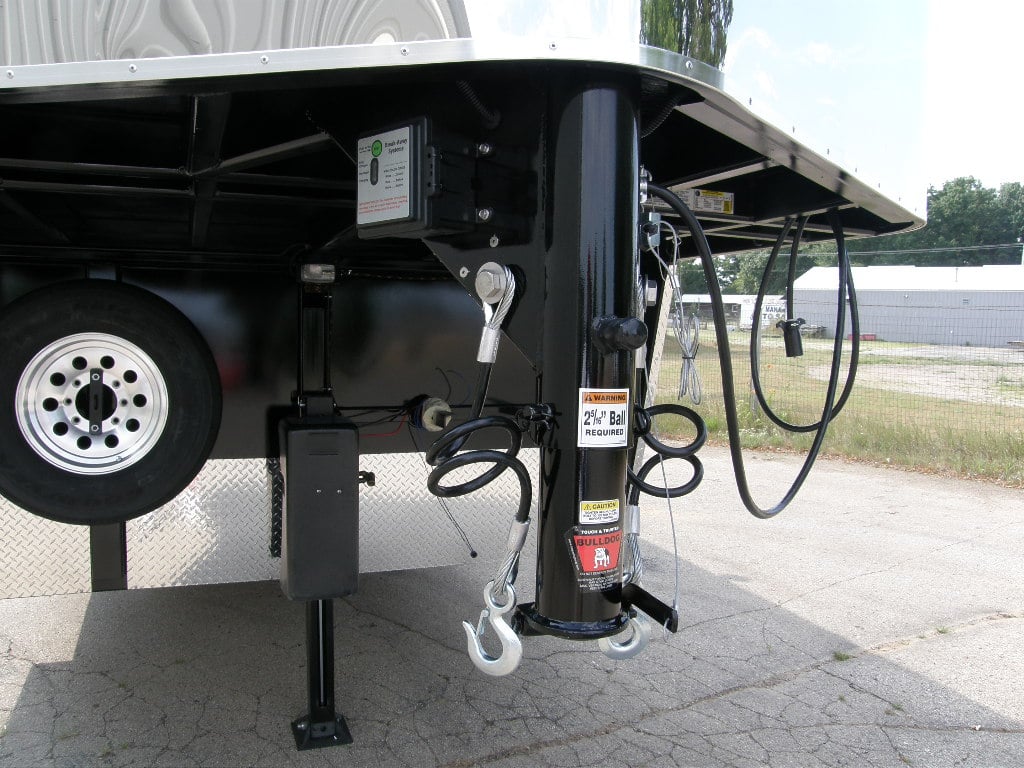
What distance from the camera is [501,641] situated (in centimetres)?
180

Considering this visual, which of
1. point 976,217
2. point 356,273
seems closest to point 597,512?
point 356,273

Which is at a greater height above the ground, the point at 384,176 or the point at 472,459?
the point at 384,176

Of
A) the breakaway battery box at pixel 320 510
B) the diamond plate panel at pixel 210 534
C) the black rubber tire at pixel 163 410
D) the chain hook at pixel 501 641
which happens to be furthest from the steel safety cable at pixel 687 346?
the diamond plate panel at pixel 210 534

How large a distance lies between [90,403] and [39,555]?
698 millimetres

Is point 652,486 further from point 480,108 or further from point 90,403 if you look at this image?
point 90,403

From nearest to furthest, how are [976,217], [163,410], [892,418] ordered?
[163,410] < [892,418] < [976,217]

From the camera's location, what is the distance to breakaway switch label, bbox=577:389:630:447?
71.1 inches

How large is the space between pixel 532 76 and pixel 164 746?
2.26 m

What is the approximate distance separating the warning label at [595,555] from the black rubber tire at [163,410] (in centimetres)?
132

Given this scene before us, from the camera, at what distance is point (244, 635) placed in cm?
355

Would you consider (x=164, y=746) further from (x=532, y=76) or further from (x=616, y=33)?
(x=616, y=33)

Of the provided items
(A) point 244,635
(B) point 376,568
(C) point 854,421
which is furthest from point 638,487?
(C) point 854,421

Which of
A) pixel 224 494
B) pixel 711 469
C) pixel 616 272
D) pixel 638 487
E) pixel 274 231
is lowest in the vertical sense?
pixel 711 469

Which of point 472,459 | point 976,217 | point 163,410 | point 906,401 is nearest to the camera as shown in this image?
point 472,459
